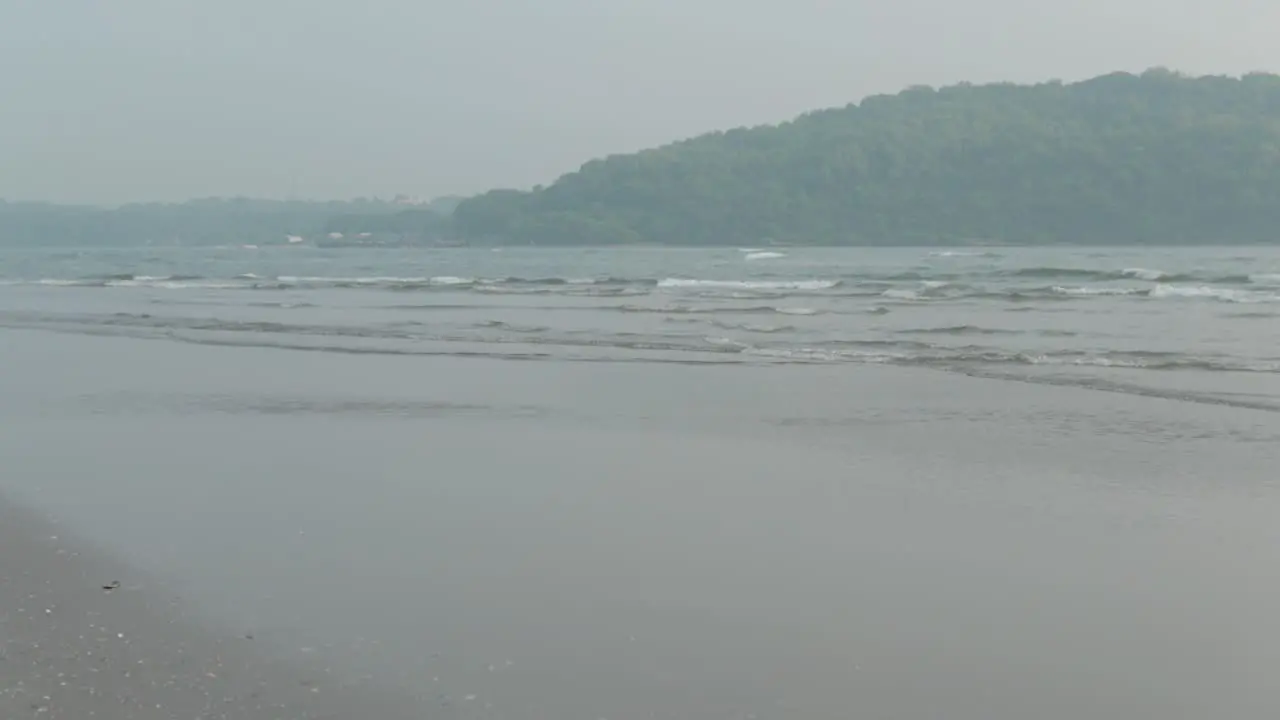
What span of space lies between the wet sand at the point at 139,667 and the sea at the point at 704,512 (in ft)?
0.35

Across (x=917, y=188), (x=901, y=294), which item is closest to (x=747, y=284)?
(x=901, y=294)

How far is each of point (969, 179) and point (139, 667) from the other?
340 ft

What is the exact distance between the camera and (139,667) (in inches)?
213

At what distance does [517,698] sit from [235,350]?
16.6 m

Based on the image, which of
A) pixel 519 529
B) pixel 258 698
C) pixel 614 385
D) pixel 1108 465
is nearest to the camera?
pixel 258 698

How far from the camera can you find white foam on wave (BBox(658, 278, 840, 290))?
40.5m

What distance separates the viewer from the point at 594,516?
27.3 ft

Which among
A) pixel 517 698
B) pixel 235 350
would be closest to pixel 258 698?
pixel 517 698

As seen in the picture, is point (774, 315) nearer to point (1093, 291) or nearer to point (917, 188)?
point (1093, 291)

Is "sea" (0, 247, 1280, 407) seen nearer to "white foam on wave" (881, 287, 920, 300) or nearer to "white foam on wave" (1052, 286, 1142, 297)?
"white foam on wave" (1052, 286, 1142, 297)

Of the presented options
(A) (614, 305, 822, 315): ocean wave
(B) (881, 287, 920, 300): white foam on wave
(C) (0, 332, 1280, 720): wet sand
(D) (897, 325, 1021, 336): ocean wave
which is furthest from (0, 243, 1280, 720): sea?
(B) (881, 287, 920, 300): white foam on wave

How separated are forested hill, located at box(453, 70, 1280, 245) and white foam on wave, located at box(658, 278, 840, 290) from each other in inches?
1971

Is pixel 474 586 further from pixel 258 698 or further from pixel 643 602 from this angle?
pixel 258 698

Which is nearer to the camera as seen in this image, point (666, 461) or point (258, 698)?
point (258, 698)
